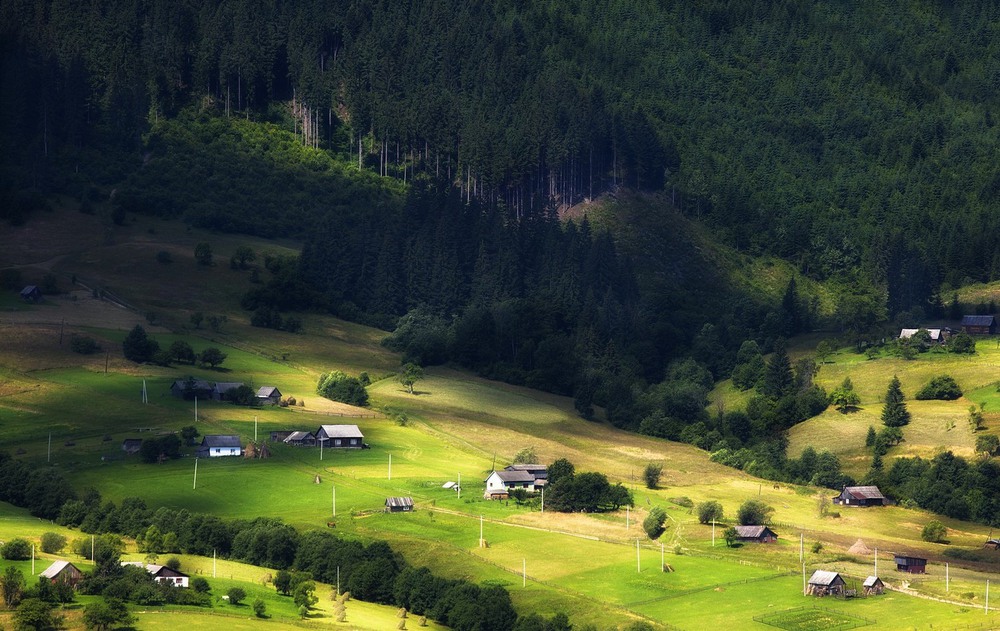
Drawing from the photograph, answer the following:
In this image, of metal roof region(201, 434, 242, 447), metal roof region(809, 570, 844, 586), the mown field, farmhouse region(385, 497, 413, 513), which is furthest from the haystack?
metal roof region(201, 434, 242, 447)

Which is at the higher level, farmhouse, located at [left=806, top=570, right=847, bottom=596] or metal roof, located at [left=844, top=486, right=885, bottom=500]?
metal roof, located at [left=844, top=486, right=885, bottom=500]

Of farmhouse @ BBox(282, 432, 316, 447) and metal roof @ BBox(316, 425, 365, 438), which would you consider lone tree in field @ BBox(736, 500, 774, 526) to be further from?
farmhouse @ BBox(282, 432, 316, 447)

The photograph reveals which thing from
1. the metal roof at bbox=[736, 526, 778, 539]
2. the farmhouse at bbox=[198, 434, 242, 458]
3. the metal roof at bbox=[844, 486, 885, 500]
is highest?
the farmhouse at bbox=[198, 434, 242, 458]

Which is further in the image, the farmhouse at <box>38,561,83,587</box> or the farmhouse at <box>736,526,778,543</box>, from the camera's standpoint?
the farmhouse at <box>736,526,778,543</box>

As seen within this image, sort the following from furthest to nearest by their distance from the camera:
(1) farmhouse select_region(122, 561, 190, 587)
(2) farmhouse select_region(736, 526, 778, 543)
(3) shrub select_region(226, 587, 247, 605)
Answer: (2) farmhouse select_region(736, 526, 778, 543), (1) farmhouse select_region(122, 561, 190, 587), (3) shrub select_region(226, 587, 247, 605)

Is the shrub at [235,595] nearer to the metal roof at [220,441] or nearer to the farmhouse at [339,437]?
the metal roof at [220,441]

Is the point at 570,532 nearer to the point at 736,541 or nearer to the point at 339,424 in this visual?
the point at 736,541

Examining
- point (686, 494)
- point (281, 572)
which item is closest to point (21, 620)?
point (281, 572)
